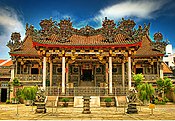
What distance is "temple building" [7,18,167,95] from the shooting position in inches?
795

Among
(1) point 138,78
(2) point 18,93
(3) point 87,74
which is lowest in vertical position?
(2) point 18,93

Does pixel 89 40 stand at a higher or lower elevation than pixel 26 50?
higher

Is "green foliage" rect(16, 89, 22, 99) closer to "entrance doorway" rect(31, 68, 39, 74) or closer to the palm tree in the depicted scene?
"entrance doorway" rect(31, 68, 39, 74)

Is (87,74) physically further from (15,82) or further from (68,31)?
(15,82)

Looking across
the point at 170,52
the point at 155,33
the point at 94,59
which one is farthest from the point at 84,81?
the point at 170,52

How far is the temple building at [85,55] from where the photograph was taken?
20.2 metres

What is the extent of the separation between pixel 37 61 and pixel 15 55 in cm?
273

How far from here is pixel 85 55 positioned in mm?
22719

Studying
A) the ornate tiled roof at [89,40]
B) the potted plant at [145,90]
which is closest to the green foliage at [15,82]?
the ornate tiled roof at [89,40]

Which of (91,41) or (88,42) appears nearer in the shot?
(88,42)

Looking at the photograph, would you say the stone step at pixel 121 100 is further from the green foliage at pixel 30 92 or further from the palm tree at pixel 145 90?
the green foliage at pixel 30 92

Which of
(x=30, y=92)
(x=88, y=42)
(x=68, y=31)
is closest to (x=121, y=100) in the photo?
(x=88, y=42)

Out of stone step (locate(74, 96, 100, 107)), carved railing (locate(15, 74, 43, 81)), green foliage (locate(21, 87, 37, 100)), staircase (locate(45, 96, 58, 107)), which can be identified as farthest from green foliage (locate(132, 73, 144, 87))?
carved railing (locate(15, 74, 43, 81))

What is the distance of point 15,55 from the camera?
2609cm
